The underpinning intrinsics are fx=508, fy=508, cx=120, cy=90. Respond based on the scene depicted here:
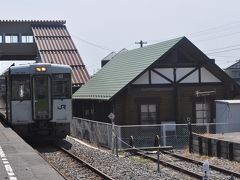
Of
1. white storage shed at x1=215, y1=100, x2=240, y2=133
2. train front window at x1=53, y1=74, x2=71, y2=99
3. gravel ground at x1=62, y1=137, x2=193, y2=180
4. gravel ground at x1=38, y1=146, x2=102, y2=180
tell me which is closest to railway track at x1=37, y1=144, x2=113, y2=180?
gravel ground at x1=38, y1=146, x2=102, y2=180

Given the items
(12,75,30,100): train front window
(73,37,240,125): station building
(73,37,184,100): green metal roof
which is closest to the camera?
(12,75,30,100): train front window

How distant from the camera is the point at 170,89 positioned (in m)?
27.4

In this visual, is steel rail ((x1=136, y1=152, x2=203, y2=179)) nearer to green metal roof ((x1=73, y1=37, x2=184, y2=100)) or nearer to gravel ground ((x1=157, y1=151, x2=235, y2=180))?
gravel ground ((x1=157, y1=151, x2=235, y2=180))

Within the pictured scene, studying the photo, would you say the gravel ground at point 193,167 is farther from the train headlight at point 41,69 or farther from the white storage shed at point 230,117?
the train headlight at point 41,69

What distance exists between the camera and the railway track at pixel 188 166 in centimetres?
1434

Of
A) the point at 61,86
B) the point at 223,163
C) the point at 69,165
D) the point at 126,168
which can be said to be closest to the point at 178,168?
the point at 126,168

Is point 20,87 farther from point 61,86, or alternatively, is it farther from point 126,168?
point 126,168

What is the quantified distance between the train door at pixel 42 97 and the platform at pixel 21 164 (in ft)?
10.2

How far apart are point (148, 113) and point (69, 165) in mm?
11870

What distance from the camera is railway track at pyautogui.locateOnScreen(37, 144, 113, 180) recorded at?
44.7 ft

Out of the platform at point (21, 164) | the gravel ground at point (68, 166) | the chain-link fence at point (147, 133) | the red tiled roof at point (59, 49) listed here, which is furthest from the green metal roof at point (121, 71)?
the platform at point (21, 164)

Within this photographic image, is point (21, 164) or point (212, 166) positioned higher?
point (21, 164)

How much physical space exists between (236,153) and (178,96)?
30.7 ft

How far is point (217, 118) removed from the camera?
25.5 metres
